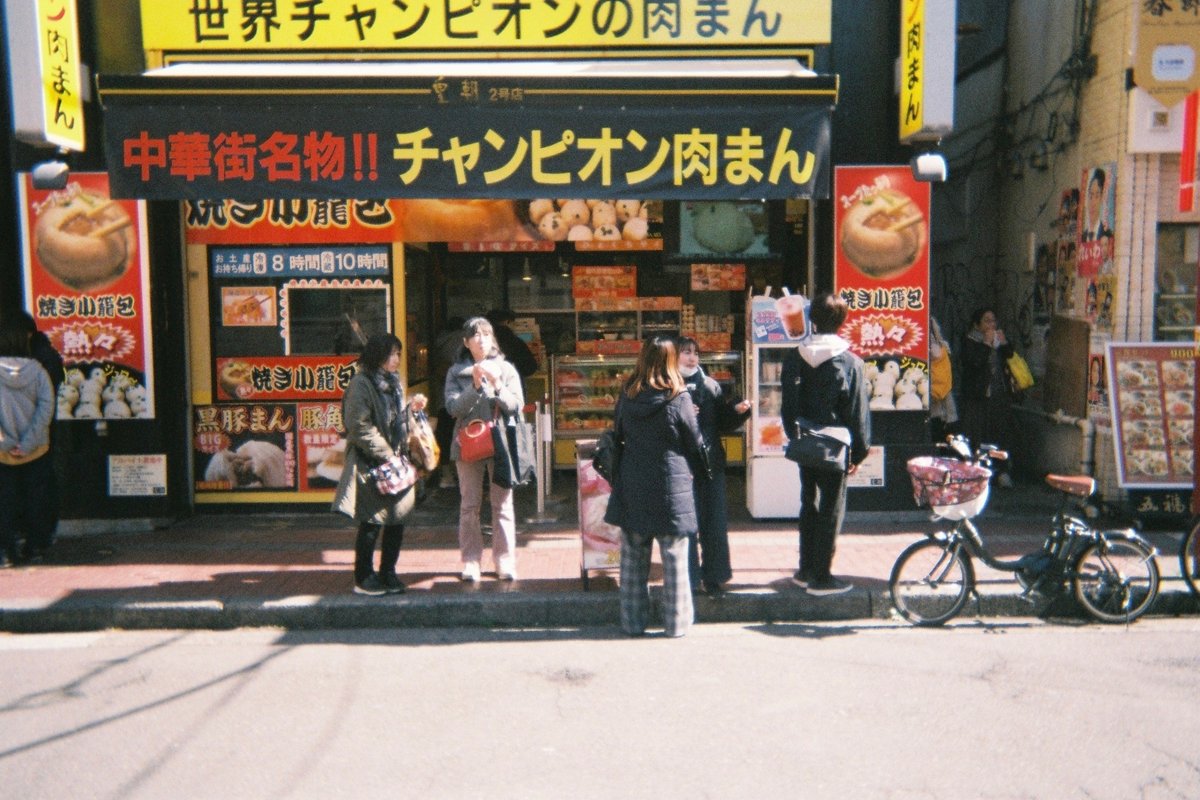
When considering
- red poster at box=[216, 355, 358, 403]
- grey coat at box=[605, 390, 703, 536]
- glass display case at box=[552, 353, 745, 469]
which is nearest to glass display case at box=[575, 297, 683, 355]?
glass display case at box=[552, 353, 745, 469]

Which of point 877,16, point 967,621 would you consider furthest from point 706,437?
point 877,16

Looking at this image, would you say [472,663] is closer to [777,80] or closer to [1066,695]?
[1066,695]

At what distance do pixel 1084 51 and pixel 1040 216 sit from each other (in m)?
1.95

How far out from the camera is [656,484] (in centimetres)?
650

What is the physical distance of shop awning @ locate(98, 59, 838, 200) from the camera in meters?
8.16

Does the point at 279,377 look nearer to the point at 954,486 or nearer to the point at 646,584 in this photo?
the point at 646,584

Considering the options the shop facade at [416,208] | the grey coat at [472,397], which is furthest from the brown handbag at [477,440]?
the shop facade at [416,208]

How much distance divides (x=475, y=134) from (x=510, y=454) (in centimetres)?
260

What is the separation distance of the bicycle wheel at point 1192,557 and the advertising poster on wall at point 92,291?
27.0 ft

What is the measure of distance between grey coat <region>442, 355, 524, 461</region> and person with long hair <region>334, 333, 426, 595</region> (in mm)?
280

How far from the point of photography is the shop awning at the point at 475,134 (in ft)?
26.8

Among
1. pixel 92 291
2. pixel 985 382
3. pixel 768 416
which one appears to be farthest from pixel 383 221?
pixel 985 382

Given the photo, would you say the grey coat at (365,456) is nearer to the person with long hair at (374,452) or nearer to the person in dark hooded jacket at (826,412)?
the person with long hair at (374,452)

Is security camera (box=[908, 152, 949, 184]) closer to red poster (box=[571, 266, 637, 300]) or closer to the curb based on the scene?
the curb
